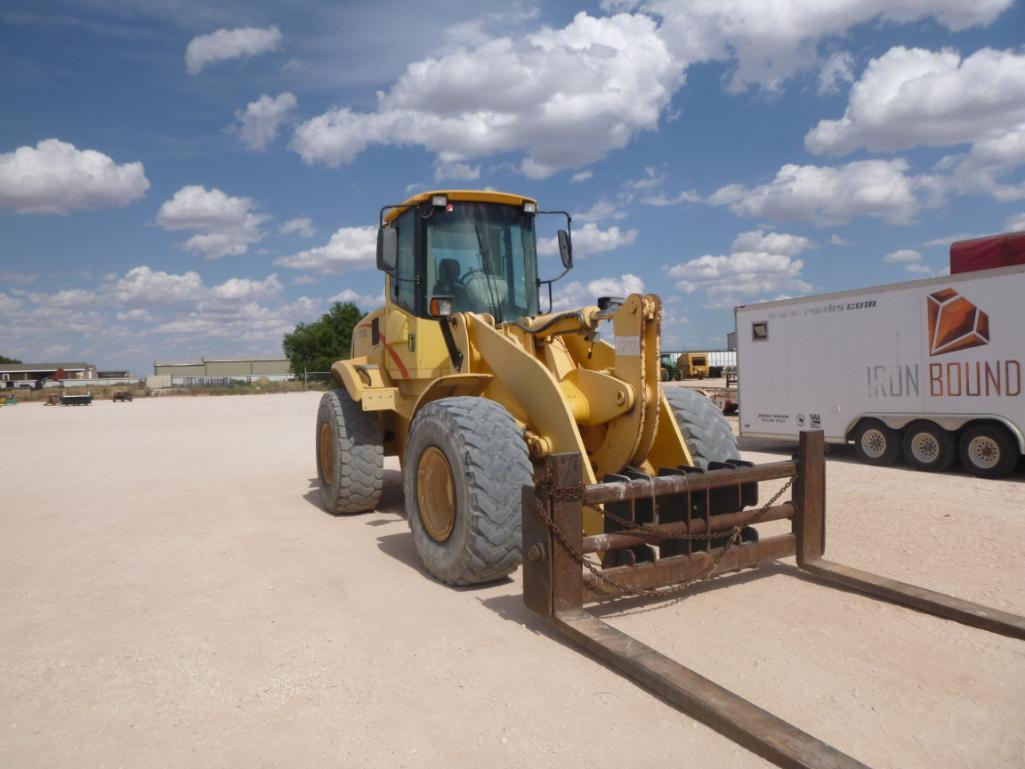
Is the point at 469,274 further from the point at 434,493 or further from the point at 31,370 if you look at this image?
the point at 31,370

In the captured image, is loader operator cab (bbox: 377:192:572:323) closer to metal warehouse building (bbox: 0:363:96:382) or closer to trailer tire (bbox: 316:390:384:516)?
trailer tire (bbox: 316:390:384:516)

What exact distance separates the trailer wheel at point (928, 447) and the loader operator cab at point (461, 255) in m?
7.21

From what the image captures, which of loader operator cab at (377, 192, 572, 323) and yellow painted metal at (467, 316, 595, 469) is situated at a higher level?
loader operator cab at (377, 192, 572, 323)

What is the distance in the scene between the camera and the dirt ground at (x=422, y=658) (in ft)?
10.6

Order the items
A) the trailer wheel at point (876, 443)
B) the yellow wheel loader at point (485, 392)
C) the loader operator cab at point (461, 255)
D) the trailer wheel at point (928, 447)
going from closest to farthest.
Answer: the yellow wheel loader at point (485, 392), the loader operator cab at point (461, 255), the trailer wheel at point (928, 447), the trailer wheel at point (876, 443)

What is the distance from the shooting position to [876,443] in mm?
12102

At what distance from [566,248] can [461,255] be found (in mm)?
1136

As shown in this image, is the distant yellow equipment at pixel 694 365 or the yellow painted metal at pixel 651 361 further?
the distant yellow equipment at pixel 694 365

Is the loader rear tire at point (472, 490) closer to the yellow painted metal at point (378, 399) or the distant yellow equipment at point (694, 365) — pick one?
the yellow painted metal at point (378, 399)

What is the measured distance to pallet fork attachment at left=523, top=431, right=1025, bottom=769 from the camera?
11.0 feet

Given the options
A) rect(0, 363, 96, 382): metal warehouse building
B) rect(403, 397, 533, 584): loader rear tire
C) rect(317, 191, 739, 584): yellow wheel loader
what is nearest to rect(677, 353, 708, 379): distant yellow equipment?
rect(317, 191, 739, 584): yellow wheel loader

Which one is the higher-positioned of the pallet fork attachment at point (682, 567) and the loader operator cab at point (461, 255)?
the loader operator cab at point (461, 255)

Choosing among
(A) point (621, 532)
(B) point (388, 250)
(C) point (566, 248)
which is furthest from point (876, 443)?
(A) point (621, 532)

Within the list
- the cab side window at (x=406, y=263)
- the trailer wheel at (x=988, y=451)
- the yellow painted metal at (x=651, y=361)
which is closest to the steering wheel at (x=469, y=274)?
the cab side window at (x=406, y=263)
